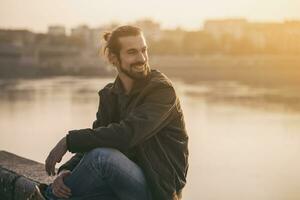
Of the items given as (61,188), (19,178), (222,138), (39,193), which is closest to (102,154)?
(61,188)

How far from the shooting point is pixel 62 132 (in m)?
9.39

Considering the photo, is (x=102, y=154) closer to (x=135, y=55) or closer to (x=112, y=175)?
(x=112, y=175)

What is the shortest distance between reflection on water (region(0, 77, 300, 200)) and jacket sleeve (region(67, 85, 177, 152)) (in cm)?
370

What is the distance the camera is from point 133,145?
1584 mm

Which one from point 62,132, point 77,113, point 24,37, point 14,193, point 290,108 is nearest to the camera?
point 14,193

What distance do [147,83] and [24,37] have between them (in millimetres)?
61816

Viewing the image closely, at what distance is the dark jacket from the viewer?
1576 millimetres

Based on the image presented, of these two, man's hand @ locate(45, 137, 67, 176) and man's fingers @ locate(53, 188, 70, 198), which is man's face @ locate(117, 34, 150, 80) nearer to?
man's hand @ locate(45, 137, 67, 176)

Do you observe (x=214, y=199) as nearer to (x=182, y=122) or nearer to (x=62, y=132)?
(x=182, y=122)

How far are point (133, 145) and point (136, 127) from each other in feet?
0.17

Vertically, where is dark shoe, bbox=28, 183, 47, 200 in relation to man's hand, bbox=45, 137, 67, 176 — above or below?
below

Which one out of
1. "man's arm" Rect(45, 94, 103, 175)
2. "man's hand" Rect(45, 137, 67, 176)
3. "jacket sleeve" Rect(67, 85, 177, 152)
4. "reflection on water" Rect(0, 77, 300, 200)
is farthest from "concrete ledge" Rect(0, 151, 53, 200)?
"reflection on water" Rect(0, 77, 300, 200)

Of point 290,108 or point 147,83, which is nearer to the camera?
point 147,83

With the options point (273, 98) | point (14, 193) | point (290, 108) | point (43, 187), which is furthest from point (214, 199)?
point (273, 98)
